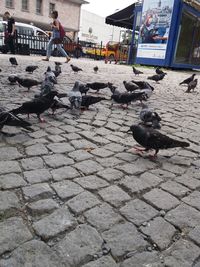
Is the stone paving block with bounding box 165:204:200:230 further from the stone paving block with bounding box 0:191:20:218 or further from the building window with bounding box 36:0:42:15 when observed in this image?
the building window with bounding box 36:0:42:15

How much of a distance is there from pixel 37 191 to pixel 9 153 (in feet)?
3.35

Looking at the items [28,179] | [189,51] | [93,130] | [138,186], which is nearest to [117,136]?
[93,130]

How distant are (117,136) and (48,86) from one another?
242cm

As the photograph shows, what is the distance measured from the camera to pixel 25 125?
4.23 metres

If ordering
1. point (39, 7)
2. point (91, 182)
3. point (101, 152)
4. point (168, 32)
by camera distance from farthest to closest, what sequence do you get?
point (39, 7)
point (168, 32)
point (101, 152)
point (91, 182)

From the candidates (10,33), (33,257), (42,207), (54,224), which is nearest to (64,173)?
(42,207)

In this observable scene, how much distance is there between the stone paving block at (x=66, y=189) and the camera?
2.92 meters

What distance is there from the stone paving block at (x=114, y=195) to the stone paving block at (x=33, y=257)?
88 centimetres

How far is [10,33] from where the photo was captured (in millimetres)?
19875

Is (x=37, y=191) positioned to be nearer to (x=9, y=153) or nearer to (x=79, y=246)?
(x=79, y=246)

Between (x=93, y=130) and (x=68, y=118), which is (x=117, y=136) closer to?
(x=93, y=130)

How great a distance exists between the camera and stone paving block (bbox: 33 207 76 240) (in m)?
2.35

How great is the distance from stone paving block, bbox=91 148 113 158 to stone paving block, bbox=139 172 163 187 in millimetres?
669

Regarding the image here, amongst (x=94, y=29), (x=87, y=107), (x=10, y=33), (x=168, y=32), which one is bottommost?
(x=87, y=107)
